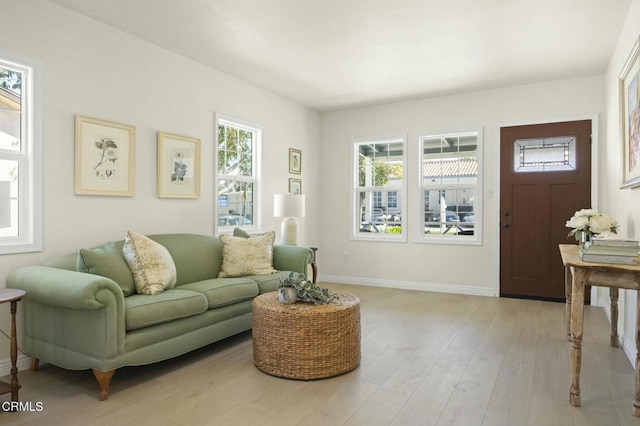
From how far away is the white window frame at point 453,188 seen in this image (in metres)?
5.39

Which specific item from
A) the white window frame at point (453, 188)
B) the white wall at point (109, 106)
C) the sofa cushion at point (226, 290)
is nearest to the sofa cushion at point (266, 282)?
the sofa cushion at point (226, 290)

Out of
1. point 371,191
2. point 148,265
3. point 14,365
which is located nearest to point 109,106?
point 148,265

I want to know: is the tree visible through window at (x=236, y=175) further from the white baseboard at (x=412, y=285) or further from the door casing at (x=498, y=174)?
the door casing at (x=498, y=174)

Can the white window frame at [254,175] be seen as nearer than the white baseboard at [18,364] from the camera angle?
No

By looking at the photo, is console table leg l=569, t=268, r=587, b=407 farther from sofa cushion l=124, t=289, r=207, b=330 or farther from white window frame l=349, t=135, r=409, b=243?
white window frame l=349, t=135, r=409, b=243

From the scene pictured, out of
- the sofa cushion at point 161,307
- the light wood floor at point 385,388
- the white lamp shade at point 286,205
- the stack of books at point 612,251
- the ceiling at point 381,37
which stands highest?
the ceiling at point 381,37

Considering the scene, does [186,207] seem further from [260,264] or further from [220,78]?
[220,78]

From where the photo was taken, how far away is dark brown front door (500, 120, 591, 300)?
16.1 feet

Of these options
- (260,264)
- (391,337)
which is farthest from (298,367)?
(260,264)

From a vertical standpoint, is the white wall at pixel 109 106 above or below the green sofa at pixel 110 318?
above

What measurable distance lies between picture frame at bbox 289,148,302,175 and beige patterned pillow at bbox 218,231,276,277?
1.88 metres

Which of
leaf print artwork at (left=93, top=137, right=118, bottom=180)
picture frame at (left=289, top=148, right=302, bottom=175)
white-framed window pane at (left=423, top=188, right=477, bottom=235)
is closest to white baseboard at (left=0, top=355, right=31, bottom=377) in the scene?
leaf print artwork at (left=93, top=137, right=118, bottom=180)

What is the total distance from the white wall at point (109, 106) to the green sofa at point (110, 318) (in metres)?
0.34

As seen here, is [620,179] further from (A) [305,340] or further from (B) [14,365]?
(B) [14,365]
